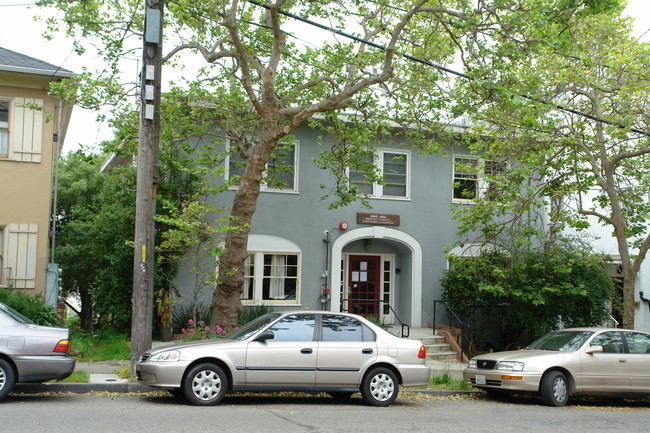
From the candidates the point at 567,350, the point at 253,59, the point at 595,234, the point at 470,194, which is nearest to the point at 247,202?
the point at 253,59

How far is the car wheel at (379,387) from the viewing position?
428 inches

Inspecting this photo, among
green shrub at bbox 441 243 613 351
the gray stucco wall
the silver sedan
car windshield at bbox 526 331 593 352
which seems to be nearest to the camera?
the silver sedan

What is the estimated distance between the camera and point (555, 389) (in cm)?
1217

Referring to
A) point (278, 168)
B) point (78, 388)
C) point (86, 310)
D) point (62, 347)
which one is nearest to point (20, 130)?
point (278, 168)

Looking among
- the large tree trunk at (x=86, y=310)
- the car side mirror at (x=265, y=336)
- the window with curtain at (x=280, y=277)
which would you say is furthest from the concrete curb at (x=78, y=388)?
the large tree trunk at (x=86, y=310)

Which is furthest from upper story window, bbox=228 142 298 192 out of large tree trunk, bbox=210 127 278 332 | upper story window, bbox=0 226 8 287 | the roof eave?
upper story window, bbox=0 226 8 287

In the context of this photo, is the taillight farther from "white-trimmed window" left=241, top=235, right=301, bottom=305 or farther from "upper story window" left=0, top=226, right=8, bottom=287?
"white-trimmed window" left=241, top=235, right=301, bottom=305

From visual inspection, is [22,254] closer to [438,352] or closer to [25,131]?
[25,131]

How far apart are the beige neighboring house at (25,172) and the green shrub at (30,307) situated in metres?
0.80

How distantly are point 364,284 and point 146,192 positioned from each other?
10557 millimetres

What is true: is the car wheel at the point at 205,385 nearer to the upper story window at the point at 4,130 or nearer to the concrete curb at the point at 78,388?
the concrete curb at the point at 78,388

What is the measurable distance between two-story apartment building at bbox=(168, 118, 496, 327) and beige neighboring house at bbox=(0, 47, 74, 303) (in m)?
3.61

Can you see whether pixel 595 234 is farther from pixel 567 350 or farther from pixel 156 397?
pixel 156 397

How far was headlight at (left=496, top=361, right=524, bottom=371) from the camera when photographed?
39.9ft
